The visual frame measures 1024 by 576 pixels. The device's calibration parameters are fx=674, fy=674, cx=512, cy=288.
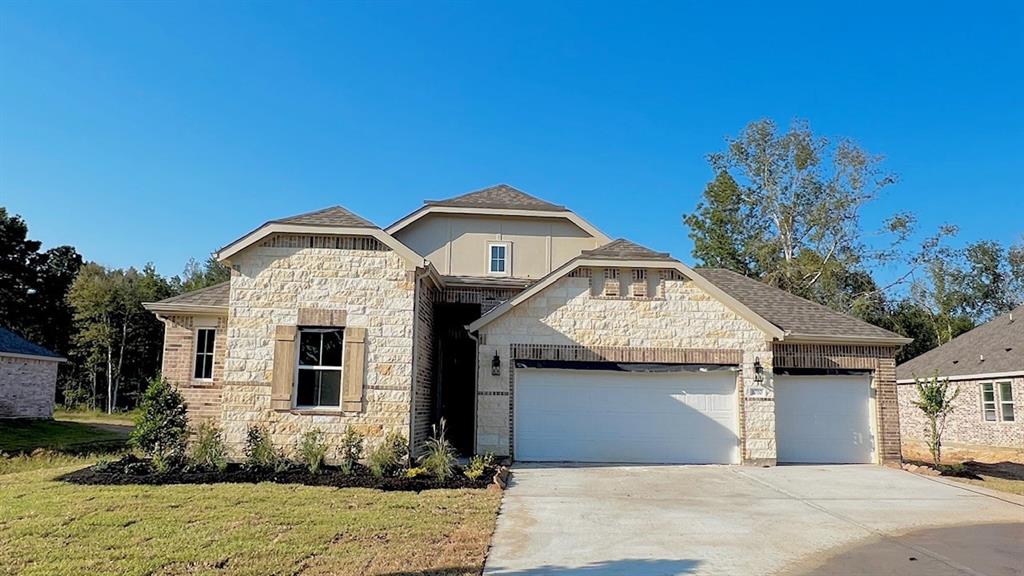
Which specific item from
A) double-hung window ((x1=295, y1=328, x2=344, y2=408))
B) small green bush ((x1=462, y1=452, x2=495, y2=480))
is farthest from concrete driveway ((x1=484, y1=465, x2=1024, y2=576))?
double-hung window ((x1=295, y1=328, x2=344, y2=408))

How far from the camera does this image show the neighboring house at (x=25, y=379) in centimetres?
2784

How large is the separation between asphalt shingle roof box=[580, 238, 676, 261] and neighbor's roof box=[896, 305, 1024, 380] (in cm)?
1337

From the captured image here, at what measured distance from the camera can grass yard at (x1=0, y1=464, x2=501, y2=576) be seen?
6254 millimetres

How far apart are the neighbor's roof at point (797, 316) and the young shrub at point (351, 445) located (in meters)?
8.55

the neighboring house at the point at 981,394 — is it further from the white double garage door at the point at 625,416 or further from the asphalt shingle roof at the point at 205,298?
the asphalt shingle roof at the point at 205,298

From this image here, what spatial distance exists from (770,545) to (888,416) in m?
9.35

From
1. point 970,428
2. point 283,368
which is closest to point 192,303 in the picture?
point 283,368

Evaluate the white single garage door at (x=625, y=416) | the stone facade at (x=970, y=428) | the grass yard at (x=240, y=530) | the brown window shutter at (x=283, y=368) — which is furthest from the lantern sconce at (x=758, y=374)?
the brown window shutter at (x=283, y=368)

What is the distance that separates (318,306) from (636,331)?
21.7 feet

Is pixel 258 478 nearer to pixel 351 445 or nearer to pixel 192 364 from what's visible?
pixel 351 445

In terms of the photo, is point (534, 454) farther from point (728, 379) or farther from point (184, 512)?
point (184, 512)

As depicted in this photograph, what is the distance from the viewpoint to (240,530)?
753cm

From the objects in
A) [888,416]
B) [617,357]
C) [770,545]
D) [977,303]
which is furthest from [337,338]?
[977,303]

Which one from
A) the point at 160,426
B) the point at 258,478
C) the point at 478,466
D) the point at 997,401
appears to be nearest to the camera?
the point at 258,478
